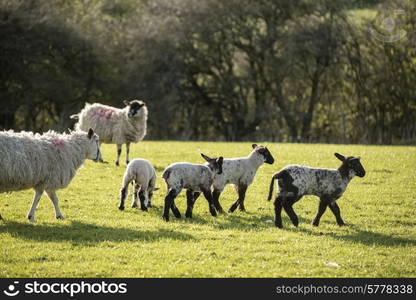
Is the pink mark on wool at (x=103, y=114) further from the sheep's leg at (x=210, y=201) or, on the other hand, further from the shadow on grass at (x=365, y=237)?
the shadow on grass at (x=365, y=237)

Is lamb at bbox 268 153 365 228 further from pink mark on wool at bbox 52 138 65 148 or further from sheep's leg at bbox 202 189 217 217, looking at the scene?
pink mark on wool at bbox 52 138 65 148

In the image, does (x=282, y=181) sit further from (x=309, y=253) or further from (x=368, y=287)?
(x=368, y=287)

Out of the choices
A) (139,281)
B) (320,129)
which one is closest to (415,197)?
(139,281)

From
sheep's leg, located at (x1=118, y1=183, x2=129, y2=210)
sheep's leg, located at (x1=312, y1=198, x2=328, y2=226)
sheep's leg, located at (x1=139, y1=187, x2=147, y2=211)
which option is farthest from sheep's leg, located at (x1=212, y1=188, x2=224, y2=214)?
sheep's leg, located at (x1=312, y1=198, x2=328, y2=226)

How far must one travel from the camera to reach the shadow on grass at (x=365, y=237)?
39.4 feet

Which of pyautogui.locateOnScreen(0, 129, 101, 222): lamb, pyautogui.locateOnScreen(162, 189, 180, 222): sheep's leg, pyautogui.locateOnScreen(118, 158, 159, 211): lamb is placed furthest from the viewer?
pyautogui.locateOnScreen(118, 158, 159, 211): lamb

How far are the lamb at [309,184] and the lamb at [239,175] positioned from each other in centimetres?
197

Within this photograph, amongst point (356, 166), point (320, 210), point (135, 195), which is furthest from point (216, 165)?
point (356, 166)

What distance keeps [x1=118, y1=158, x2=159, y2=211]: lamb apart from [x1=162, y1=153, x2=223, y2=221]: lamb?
2.83 feet

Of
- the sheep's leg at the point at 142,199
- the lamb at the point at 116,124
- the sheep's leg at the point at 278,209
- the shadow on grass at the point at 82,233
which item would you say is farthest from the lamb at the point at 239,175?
the lamb at the point at 116,124

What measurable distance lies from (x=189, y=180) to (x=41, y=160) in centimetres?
322

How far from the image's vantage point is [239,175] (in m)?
14.8

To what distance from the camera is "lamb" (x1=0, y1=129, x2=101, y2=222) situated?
488 inches

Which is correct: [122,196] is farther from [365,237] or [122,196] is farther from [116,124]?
[116,124]
